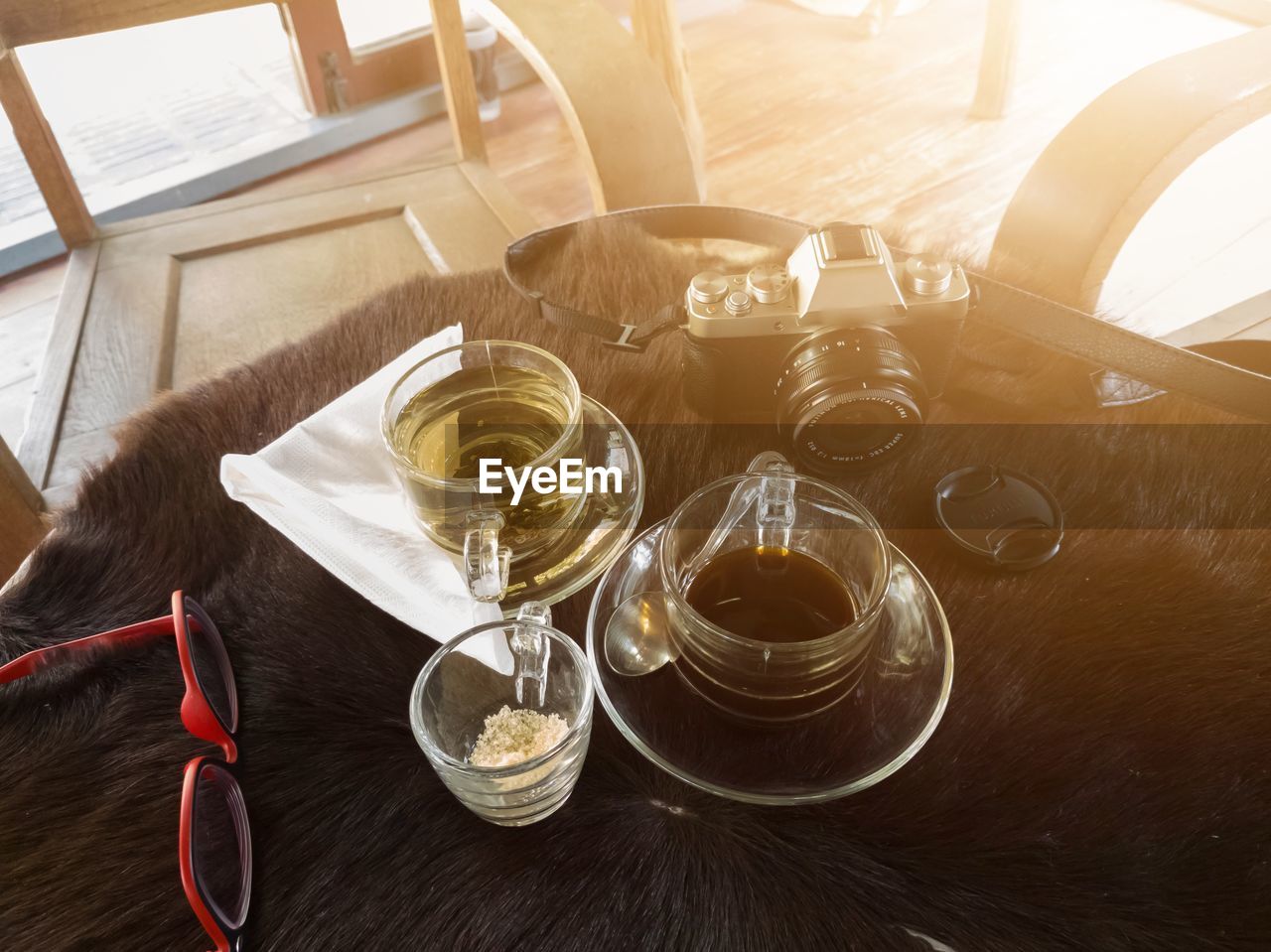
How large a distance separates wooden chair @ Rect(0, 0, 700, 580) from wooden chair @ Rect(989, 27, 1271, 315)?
255 mm

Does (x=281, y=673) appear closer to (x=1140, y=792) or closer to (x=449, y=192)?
(x=1140, y=792)

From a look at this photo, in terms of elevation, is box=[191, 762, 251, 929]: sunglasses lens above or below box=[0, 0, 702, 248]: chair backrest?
below

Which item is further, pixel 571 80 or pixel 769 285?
pixel 571 80

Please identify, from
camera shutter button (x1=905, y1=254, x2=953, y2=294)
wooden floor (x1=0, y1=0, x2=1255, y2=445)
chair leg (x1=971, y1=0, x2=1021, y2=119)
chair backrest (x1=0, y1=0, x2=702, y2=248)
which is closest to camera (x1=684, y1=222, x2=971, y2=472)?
camera shutter button (x1=905, y1=254, x2=953, y2=294)

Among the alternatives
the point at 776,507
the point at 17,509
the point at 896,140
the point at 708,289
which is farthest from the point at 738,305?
the point at 896,140

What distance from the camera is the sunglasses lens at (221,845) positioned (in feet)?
1.22

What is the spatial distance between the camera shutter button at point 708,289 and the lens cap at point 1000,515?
161 millimetres

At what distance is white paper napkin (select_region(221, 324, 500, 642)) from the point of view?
1.51ft

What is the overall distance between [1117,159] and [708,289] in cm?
30

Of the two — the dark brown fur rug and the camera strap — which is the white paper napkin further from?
the camera strap

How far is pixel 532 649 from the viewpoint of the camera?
412 millimetres

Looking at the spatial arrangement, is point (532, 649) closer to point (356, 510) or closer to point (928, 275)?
point (356, 510)

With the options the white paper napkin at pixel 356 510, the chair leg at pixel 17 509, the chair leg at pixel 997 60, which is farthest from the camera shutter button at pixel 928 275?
the chair leg at pixel 997 60

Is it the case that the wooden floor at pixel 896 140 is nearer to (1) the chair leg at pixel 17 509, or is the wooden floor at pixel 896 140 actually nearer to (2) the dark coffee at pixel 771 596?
(1) the chair leg at pixel 17 509
